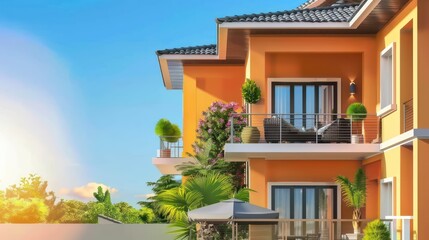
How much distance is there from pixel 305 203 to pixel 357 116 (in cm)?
341

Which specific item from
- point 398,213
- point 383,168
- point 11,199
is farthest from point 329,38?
point 11,199

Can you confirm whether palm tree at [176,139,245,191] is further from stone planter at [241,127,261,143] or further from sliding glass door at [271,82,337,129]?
stone planter at [241,127,261,143]

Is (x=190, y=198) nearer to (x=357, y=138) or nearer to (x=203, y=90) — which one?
(x=357, y=138)

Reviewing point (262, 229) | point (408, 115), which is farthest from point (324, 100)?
point (262, 229)

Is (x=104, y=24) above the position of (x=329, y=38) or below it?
above

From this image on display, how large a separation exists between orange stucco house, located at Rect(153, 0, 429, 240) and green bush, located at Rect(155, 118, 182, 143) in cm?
621

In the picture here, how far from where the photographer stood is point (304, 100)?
3108cm

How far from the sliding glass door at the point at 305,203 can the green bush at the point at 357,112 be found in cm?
265

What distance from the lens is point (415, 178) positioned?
2414cm

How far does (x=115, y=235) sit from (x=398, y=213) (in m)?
11.1

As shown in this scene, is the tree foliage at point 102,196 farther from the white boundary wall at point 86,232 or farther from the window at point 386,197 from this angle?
the window at point 386,197

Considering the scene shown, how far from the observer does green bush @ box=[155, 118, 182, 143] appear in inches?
1484

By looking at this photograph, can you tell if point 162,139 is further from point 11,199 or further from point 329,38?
point 11,199

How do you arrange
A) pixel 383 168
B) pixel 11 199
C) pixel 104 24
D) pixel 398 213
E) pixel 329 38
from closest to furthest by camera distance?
pixel 398 213, pixel 383 168, pixel 329 38, pixel 11 199, pixel 104 24
